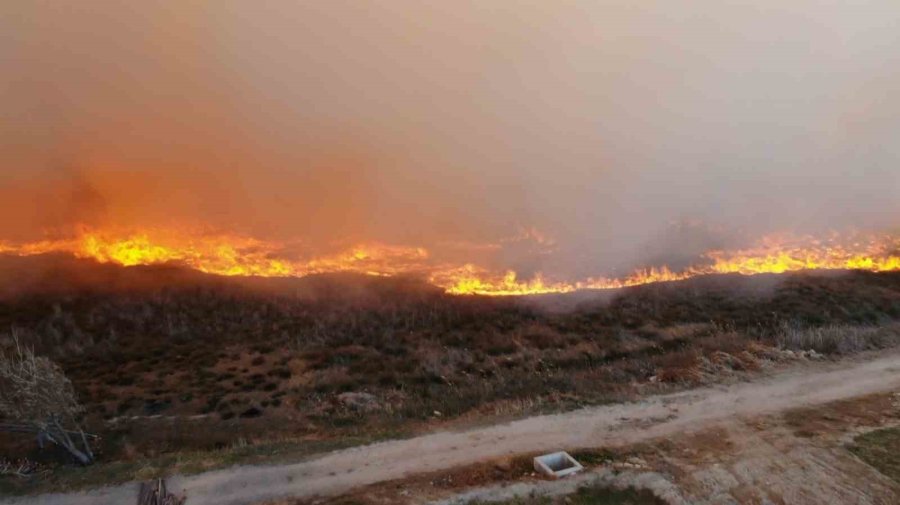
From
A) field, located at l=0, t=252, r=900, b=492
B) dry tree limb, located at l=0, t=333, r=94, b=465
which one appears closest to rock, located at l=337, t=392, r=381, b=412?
field, located at l=0, t=252, r=900, b=492

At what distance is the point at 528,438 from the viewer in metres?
15.2

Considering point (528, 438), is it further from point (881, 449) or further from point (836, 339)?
point (836, 339)

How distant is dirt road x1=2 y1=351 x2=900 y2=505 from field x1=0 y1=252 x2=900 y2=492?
76 centimetres

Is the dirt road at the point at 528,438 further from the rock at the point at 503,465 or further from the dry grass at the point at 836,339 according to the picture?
the dry grass at the point at 836,339

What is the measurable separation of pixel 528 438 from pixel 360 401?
22.1 feet

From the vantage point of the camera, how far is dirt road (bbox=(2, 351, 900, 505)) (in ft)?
41.7

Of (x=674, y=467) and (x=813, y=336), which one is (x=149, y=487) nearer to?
(x=674, y=467)

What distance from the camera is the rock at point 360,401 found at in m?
18.9

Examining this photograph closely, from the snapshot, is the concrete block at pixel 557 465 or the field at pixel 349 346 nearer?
Answer: the concrete block at pixel 557 465

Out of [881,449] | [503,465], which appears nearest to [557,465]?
[503,465]

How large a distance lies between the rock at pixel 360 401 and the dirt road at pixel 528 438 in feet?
13.2

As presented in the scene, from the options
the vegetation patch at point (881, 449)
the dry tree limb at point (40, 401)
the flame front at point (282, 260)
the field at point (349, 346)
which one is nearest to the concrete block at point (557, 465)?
the field at point (349, 346)

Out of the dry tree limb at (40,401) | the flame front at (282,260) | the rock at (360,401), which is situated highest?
the flame front at (282,260)

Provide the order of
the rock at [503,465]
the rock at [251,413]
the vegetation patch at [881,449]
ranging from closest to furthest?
the rock at [503,465]
the vegetation patch at [881,449]
the rock at [251,413]
